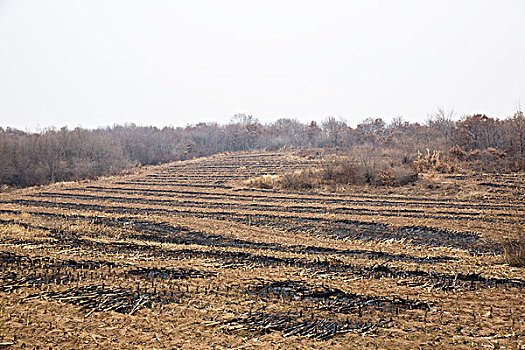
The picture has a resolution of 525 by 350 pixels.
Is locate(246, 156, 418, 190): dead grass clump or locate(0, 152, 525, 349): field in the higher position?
locate(246, 156, 418, 190): dead grass clump

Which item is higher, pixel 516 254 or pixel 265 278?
pixel 516 254

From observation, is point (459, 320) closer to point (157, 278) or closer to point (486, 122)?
point (157, 278)

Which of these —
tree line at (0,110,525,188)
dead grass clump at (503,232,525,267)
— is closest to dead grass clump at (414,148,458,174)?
tree line at (0,110,525,188)

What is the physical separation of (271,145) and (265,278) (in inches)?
2009

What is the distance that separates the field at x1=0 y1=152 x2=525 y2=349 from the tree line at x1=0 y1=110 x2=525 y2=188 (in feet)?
35.3

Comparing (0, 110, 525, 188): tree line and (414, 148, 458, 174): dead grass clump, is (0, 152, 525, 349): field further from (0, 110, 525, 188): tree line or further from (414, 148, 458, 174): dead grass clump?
(0, 110, 525, 188): tree line

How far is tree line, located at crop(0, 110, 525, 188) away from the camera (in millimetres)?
27062

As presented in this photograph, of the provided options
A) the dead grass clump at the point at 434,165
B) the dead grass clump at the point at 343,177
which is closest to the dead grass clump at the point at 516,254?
the dead grass clump at the point at 343,177

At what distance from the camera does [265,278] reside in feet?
25.8

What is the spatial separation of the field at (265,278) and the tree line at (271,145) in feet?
35.3

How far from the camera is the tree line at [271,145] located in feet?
88.8

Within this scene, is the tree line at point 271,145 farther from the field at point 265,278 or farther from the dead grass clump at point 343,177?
the field at point 265,278

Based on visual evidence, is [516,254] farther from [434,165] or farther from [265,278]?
[434,165]

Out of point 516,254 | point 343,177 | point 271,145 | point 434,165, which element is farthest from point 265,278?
point 271,145
